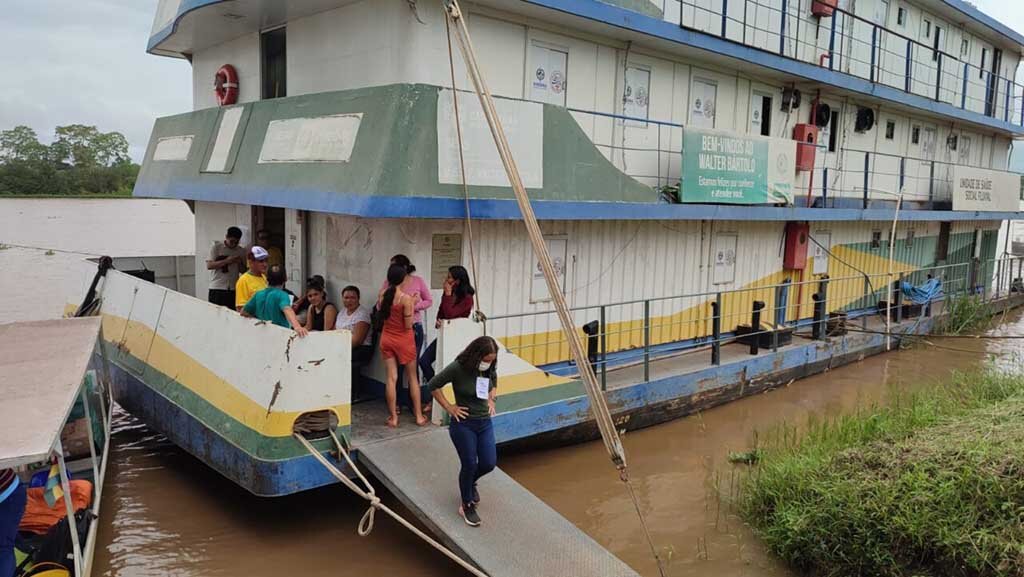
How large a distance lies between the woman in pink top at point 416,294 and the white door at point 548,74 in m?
2.42

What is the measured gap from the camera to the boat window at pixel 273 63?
28.6 feet

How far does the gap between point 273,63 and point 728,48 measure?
18.2 ft

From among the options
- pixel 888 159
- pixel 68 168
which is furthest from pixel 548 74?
pixel 68 168

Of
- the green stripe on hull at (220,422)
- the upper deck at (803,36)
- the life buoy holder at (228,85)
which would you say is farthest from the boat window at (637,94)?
the green stripe on hull at (220,422)

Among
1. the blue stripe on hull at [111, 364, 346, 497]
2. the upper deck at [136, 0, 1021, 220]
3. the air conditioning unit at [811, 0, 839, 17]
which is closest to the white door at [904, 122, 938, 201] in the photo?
the upper deck at [136, 0, 1021, 220]

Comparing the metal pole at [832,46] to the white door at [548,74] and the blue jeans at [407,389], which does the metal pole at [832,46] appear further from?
the blue jeans at [407,389]

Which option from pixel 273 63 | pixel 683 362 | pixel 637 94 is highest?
pixel 273 63

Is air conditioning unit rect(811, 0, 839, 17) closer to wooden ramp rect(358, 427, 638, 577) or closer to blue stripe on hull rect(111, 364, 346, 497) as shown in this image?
wooden ramp rect(358, 427, 638, 577)

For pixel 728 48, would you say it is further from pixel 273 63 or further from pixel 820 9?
pixel 273 63

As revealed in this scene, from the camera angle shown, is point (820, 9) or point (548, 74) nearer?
point (548, 74)

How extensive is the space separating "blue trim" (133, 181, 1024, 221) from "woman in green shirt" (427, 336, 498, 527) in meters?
1.62

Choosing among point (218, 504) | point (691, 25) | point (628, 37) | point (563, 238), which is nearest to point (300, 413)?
point (218, 504)

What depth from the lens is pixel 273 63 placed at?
8.89 metres

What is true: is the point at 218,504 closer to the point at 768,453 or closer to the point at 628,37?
the point at 768,453
